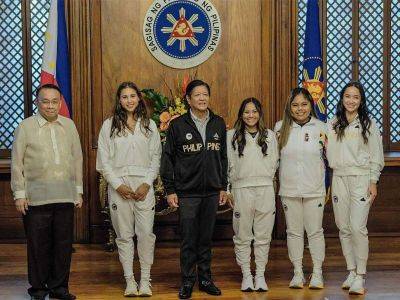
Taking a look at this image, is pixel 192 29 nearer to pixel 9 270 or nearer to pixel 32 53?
pixel 32 53

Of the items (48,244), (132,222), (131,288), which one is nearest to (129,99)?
(132,222)

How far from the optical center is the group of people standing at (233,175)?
4477mm

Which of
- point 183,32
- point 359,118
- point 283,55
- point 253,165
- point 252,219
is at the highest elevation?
point 183,32

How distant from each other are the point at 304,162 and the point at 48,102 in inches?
65.9

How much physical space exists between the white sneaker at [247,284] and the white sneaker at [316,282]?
1.27ft

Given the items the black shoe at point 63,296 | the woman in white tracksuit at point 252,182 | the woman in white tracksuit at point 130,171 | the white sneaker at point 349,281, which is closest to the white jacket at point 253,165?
the woman in white tracksuit at point 252,182

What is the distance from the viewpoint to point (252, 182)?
462 centimetres

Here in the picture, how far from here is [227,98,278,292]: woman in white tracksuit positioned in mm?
4613

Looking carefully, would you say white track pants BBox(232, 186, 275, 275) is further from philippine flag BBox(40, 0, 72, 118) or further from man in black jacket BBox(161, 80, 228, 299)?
philippine flag BBox(40, 0, 72, 118)

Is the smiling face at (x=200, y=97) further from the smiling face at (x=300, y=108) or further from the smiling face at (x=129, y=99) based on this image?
the smiling face at (x=300, y=108)

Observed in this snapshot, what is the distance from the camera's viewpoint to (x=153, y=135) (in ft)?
15.0

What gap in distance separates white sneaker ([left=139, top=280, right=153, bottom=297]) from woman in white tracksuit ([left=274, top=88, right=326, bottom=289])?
3.08 ft

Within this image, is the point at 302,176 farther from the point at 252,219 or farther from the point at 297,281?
the point at 297,281

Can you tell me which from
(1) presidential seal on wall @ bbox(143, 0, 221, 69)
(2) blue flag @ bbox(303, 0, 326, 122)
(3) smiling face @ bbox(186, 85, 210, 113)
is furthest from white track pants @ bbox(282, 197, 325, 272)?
(1) presidential seal on wall @ bbox(143, 0, 221, 69)
